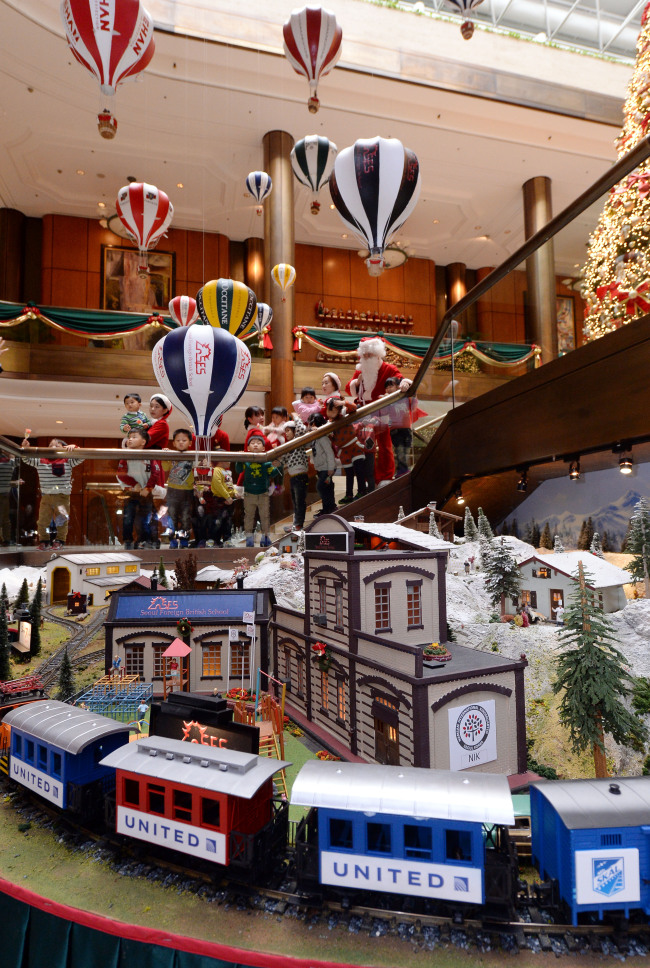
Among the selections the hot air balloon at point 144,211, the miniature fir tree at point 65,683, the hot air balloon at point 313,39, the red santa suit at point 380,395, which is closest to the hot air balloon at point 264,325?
the hot air balloon at point 144,211

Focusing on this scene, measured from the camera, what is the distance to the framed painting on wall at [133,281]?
21.4 metres

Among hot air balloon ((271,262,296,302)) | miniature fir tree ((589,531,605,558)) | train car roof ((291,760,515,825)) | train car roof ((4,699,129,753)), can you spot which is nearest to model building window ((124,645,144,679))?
train car roof ((4,699,129,753))

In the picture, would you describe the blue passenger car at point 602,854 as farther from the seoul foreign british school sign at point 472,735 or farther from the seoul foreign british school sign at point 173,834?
the seoul foreign british school sign at point 173,834

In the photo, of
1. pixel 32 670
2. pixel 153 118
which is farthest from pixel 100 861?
pixel 153 118

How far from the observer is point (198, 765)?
3850 mm

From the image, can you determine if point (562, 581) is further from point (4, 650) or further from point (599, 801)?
point (4, 650)

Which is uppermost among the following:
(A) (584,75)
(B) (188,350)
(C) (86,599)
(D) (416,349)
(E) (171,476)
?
(A) (584,75)

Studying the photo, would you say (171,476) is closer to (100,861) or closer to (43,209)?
(100,861)

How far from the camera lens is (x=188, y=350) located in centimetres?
721

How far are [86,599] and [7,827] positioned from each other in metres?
4.78

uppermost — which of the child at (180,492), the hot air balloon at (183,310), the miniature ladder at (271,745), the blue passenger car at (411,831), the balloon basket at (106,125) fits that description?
the hot air balloon at (183,310)

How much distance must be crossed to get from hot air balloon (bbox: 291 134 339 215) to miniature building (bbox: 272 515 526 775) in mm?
9828

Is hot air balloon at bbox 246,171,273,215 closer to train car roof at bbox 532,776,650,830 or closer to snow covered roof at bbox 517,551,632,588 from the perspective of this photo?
snow covered roof at bbox 517,551,632,588

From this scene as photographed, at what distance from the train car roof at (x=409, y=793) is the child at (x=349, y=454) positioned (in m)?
5.92
